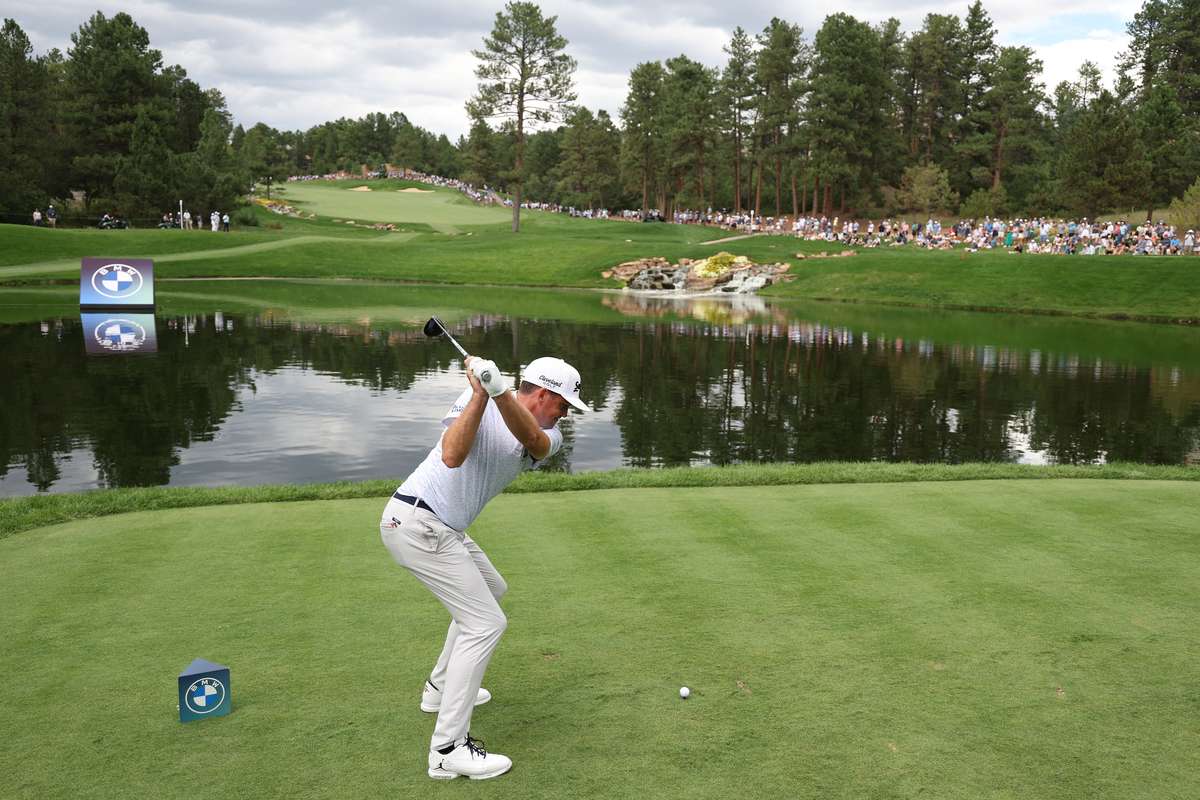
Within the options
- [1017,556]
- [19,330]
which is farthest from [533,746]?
[19,330]

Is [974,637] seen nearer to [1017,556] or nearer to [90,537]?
[1017,556]

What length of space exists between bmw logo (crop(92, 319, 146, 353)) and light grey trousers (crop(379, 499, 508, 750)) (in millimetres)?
27325

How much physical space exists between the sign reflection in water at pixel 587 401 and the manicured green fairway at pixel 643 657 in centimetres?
665

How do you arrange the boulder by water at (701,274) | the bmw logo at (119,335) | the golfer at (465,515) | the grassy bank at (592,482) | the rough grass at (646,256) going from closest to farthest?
the golfer at (465,515)
the grassy bank at (592,482)
the bmw logo at (119,335)
the rough grass at (646,256)
the boulder by water at (701,274)

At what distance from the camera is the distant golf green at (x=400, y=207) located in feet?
346

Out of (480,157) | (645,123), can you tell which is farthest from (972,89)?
(480,157)

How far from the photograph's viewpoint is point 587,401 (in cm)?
2348

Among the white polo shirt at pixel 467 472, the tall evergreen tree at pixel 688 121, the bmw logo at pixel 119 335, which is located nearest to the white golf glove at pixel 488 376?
the white polo shirt at pixel 467 472

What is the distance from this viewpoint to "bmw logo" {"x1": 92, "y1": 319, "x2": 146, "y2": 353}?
98.1ft

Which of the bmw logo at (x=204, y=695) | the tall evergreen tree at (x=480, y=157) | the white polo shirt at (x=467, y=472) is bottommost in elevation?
the bmw logo at (x=204, y=695)

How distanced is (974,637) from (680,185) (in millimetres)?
117676

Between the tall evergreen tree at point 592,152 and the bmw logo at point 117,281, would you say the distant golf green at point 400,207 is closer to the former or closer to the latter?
the tall evergreen tree at point 592,152

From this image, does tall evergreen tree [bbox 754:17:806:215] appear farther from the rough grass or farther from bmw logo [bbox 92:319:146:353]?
bmw logo [bbox 92:319:146:353]

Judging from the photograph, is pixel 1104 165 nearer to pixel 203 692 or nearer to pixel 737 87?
pixel 737 87
